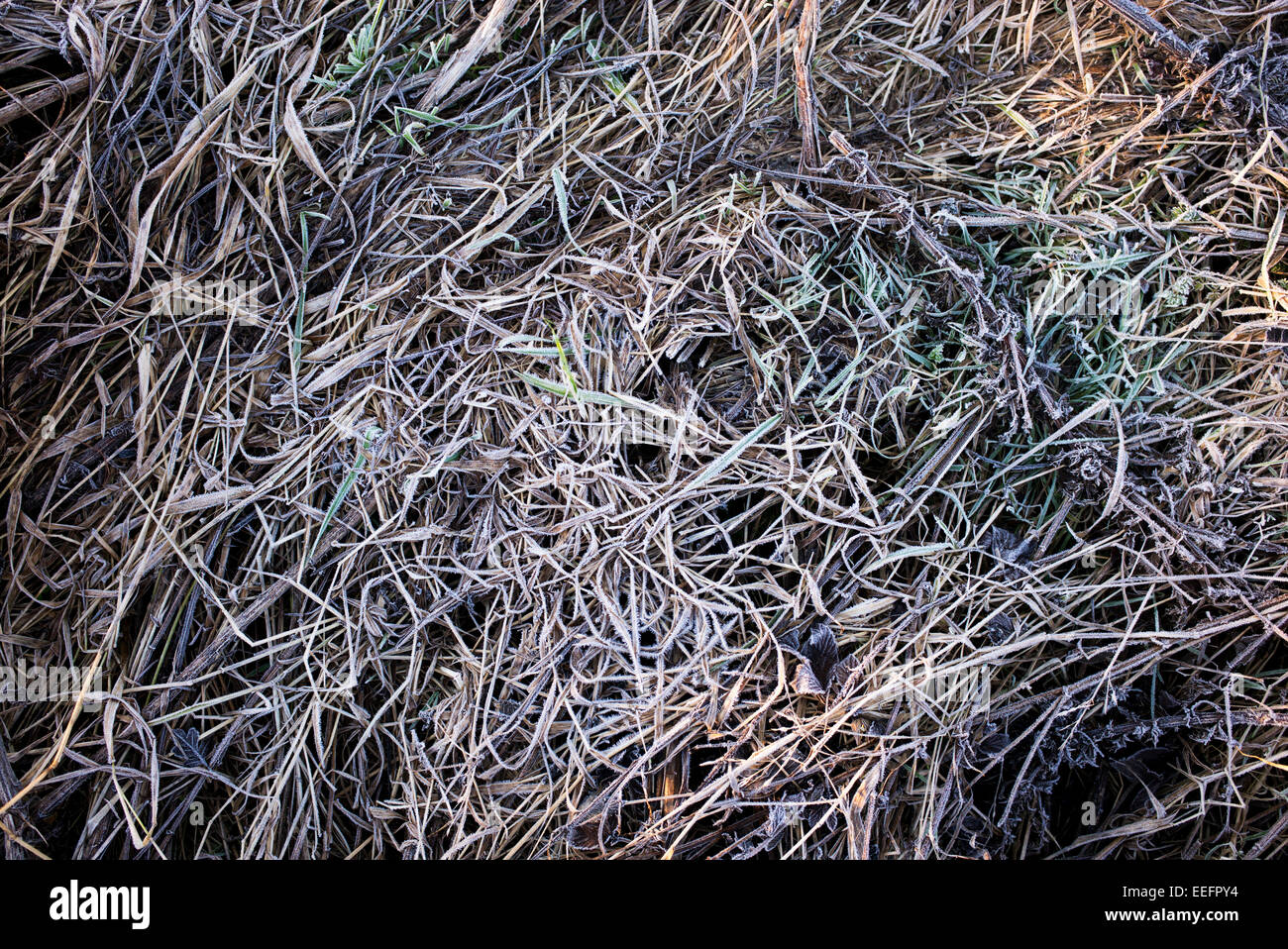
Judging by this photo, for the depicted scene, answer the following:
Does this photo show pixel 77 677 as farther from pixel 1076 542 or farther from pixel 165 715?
pixel 1076 542

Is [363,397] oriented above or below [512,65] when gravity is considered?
below

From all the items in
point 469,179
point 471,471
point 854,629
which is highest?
point 469,179

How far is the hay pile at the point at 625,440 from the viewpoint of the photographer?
152 centimetres

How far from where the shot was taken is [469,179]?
5.65 feet

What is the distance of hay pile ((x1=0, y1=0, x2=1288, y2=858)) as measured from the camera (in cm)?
152

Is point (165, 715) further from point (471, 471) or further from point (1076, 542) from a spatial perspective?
point (1076, 542)

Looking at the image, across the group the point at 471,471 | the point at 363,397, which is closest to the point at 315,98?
the point at 363,397

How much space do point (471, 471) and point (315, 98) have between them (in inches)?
34.7

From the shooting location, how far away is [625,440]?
63.0 inches

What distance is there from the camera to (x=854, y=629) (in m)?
1.55
